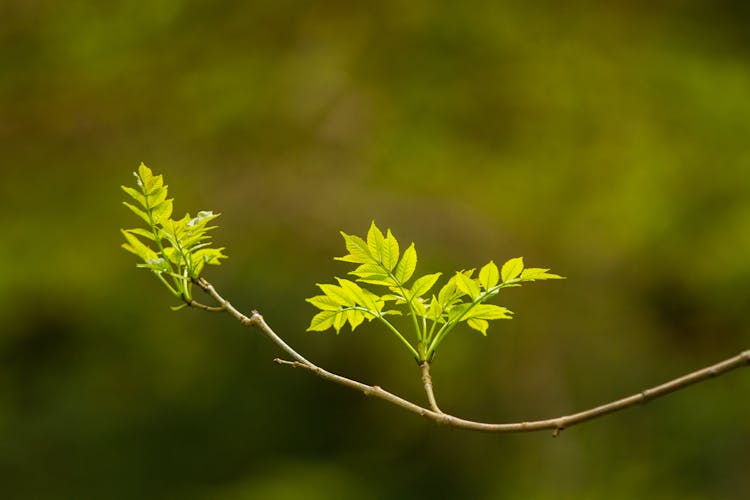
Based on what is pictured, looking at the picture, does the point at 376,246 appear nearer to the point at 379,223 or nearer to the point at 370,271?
the point at 370,271

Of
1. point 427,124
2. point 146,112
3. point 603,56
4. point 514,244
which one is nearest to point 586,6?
point 603,56

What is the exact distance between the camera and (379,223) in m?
4.64

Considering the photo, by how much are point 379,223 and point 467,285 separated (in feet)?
11.8

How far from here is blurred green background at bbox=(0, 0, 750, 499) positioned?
4.23m

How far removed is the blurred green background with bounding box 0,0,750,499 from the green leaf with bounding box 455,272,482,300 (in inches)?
111

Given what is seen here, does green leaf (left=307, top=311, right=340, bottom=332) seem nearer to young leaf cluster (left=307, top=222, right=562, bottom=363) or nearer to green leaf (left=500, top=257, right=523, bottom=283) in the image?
young leaf cluster (left=307, top=222, right=562, bottom=363)

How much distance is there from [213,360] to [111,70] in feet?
6.57

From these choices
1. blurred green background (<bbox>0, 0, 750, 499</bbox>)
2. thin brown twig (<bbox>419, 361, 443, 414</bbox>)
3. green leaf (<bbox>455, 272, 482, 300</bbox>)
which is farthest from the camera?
blurred green background (<bbox>0, 0, 750, 499</bbox>)

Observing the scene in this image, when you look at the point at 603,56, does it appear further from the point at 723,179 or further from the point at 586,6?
the point at 723,179

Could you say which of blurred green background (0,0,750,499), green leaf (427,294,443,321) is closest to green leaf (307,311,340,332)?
green leaf (427,294,443,321)

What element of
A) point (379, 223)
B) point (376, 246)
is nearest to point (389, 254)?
point (376, 246)

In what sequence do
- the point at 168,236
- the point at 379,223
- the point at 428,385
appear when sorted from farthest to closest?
the point at 379,223, the point at 168,236, the point at 428,385

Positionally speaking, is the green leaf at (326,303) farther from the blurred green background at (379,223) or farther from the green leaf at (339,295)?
the blurred green background at (379,223)

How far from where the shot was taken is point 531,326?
4.54 meters
